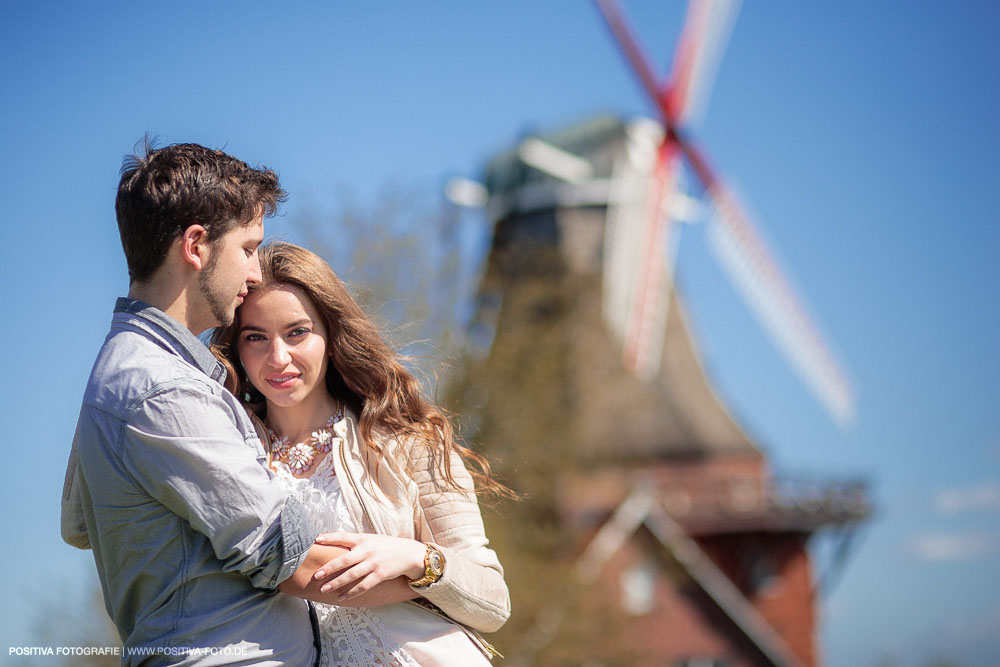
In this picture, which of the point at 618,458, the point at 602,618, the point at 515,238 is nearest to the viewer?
the point at 602,618

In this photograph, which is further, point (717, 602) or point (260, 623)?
point (717, 602)

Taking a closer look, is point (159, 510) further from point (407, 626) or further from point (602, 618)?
point (602, 618)

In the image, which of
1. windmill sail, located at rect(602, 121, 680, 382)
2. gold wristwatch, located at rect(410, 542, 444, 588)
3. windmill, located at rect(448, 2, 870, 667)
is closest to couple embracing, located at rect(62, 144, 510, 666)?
gold wristwatch, located at rect(410, 542, 444, 588)

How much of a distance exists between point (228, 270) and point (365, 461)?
1.94 feet

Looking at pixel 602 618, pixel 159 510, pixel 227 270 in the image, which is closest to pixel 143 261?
pixel 227 270

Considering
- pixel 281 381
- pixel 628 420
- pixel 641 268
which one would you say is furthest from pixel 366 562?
pixel 628 420

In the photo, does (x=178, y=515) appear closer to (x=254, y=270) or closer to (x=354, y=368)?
(x=254, y=270)

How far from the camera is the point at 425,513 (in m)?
2.58

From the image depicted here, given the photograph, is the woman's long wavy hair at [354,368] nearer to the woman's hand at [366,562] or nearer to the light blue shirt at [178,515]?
the woman's hand at [366,562]

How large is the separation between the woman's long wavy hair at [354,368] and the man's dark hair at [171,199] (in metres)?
0.35

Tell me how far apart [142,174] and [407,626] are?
45.7 inches

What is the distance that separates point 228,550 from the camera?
81.5 inches

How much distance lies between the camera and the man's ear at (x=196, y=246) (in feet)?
7.34

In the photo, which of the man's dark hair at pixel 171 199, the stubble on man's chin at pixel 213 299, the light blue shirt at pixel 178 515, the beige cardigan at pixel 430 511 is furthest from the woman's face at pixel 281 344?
the light blue shirt at pixel 178 515
